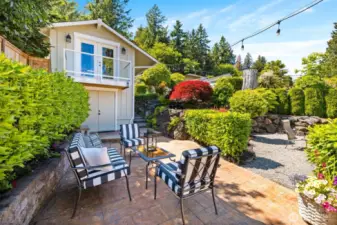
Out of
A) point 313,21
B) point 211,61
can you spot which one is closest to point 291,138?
point 313,21

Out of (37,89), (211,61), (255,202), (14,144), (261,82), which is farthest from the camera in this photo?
(211,61)

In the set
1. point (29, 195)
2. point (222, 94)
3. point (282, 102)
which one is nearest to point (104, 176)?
point (29, 195)

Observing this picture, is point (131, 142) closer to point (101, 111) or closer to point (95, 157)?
point (95, 157)

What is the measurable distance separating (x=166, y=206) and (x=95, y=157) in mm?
1451

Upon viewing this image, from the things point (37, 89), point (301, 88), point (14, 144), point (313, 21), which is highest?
point (313, 21)

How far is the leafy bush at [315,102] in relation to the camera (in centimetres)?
975

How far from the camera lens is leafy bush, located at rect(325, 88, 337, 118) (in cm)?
959

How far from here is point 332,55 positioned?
907 inches

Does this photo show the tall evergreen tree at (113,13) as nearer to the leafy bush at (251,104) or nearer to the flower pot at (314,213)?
the leafy bush at (251,104)

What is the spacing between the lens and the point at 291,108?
401 inches

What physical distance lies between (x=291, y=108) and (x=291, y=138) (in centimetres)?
452

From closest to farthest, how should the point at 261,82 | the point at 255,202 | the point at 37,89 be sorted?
the point at 37,89 → the point at 255,202 → the point at 261,82

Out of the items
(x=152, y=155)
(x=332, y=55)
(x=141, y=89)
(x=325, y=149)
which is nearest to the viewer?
(x=325, y=149)

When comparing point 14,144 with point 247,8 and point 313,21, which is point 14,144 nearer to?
point 247,8
